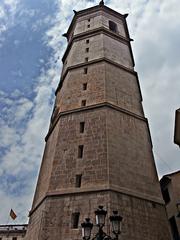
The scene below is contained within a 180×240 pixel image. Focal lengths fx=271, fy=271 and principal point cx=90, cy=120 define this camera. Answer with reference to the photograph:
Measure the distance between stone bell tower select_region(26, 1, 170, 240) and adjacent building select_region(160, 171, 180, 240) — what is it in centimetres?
327

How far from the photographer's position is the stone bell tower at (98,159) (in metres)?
11.6

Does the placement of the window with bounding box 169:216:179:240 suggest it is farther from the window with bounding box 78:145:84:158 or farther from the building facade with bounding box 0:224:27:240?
the building facade with bounding box 0:224:27:240

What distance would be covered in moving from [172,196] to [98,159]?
668cm

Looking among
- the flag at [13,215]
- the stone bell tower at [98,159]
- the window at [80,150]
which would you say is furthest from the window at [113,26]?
the flag at [13,215]

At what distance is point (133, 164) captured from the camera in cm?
1387

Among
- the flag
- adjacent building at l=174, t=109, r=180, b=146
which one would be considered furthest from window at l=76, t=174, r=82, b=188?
the flag

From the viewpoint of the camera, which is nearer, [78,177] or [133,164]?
[78,177]

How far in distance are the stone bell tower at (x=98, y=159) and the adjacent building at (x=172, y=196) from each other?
3271 millimetres

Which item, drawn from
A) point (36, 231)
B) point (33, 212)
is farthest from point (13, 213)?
point (36, 231)

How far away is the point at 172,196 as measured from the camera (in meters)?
17.0

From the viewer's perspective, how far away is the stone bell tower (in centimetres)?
1162

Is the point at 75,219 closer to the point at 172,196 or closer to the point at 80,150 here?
the point at 80,150

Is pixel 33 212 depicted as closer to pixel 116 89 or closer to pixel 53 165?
pixel 53 165

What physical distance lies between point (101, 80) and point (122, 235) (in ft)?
32.4
